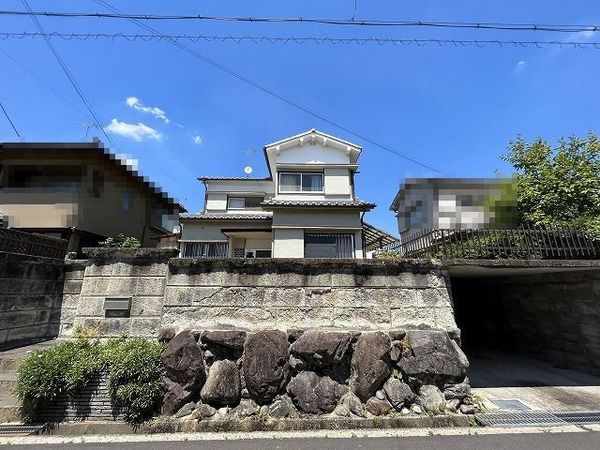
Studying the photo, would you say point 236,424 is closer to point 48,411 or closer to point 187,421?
point 187,421

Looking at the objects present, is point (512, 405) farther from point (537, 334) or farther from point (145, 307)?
point (145, 307)

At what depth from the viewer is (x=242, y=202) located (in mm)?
16250

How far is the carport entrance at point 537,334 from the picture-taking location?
4.92 metres

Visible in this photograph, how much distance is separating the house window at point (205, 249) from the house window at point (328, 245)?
424 centimetres

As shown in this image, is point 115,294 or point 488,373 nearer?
point 115,294

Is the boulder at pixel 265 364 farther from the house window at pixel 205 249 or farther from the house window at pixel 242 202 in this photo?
the house window at pixel 242 202

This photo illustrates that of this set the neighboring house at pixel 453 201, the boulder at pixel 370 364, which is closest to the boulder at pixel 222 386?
the boulder at pixel 370 364

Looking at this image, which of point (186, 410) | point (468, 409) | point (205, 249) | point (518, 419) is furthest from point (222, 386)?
point (205, 249)

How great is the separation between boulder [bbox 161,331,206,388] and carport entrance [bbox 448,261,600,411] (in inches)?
176

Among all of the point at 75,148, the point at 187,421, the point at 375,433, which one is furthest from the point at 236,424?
the point at 75,148

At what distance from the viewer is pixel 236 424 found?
11.6 feet

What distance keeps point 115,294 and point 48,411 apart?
151 cm

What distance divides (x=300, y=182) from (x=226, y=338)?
11.5 meters

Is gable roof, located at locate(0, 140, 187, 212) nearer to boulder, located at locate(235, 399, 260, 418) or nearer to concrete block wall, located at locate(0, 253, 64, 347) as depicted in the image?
concrete block wall, located at locate(0, 253, 64, 347)
